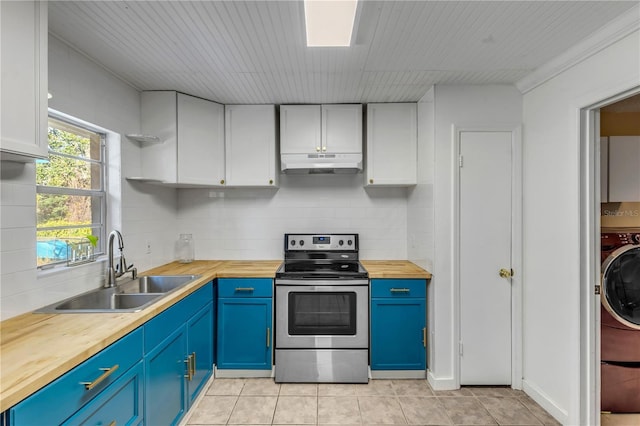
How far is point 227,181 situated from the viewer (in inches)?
113

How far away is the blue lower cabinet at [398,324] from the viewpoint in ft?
8.20

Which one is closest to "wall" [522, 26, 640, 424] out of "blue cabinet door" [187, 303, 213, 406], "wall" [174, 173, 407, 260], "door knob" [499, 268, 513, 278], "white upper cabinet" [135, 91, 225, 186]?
"door knob" [499, 268, 513, 278]

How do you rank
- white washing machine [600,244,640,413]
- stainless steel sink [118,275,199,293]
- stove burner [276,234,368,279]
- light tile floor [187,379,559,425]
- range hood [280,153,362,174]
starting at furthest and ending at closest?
1. stove burner [276,234,368,279]
2. range hood [280,153,362,174]
3. stainless steel sink [118,275,199,293]
4. light tile floor [187,379,559,425]
5. white washing machine [600,244,640,413]

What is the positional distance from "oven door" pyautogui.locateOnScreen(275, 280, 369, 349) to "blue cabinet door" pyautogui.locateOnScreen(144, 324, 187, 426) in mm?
772

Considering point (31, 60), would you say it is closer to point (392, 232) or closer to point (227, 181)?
point (227, 181)

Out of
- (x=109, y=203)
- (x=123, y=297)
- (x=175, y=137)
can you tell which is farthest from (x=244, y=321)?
(x=175, y=137)

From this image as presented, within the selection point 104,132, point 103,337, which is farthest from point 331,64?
point 103,337

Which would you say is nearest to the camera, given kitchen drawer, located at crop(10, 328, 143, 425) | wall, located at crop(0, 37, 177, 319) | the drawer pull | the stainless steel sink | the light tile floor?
kitchen drawer, located at crop(10, 328, 143, 425)

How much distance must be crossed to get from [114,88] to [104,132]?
0.33 meters

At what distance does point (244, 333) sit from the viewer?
2512 millimetres

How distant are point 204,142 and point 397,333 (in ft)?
7.71

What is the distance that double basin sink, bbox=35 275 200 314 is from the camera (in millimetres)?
1632

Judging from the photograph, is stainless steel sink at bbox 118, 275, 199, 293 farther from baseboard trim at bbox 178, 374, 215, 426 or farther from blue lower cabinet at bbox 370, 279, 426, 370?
blue lower cabinet at bbox 370, 279, 426, 370

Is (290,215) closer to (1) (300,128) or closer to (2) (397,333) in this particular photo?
(1) (300,128)
